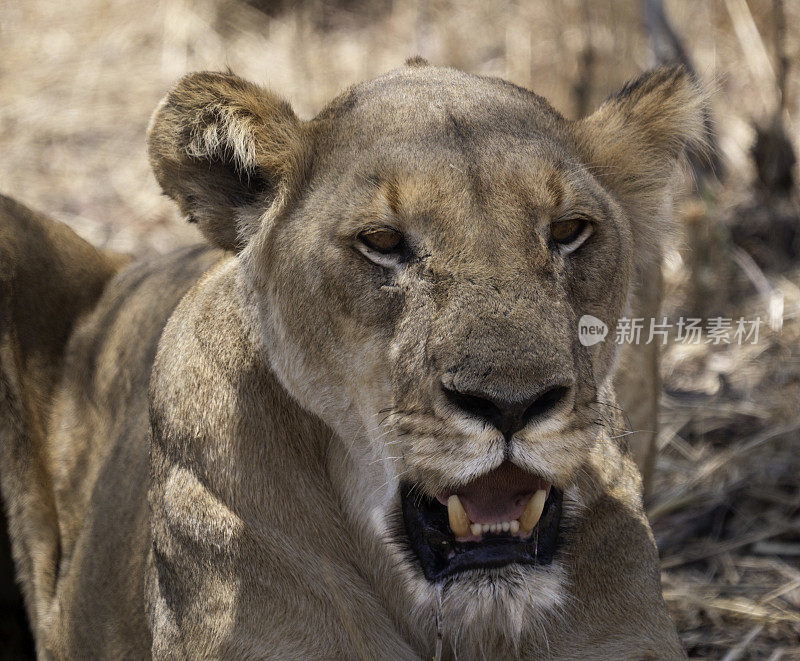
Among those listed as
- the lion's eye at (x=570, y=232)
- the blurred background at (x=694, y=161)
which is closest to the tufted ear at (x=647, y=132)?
the blurred background at (x=694, y=161)

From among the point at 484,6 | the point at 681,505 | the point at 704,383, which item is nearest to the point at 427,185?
the point at 681,505

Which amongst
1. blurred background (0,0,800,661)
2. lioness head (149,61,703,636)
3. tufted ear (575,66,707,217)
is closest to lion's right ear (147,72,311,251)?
lioness head (149,61,703,636)

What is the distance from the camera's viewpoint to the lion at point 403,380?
2.22m

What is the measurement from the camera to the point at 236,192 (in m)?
2.68

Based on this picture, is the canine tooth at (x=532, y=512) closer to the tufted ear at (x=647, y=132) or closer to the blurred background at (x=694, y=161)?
the tufted ear at (x=647, y=132)

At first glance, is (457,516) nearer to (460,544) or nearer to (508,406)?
(460,544)

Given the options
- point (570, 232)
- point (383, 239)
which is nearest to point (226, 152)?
point (383, 239)

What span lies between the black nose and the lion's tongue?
19 centimetres

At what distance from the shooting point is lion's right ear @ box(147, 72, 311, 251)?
256cm

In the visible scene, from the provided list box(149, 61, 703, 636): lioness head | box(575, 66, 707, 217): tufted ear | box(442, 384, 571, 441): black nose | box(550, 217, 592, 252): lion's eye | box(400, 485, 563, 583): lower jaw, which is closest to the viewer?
box(442, 384, 571, 441): black nose

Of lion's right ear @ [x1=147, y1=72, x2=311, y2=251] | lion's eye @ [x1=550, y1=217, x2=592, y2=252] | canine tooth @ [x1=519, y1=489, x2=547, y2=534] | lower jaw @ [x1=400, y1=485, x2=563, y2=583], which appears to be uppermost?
lion's right ear @ [x1=147, y1=72, x2=311, y2=251]

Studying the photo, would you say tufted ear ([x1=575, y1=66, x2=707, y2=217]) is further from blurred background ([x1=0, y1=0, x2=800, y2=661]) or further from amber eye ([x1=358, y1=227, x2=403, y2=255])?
amber eye ([x1=358, y1=227, x2=403, y2=255])

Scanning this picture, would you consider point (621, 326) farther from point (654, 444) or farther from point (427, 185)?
point (654, 444)

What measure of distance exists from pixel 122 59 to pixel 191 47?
0.59 m
